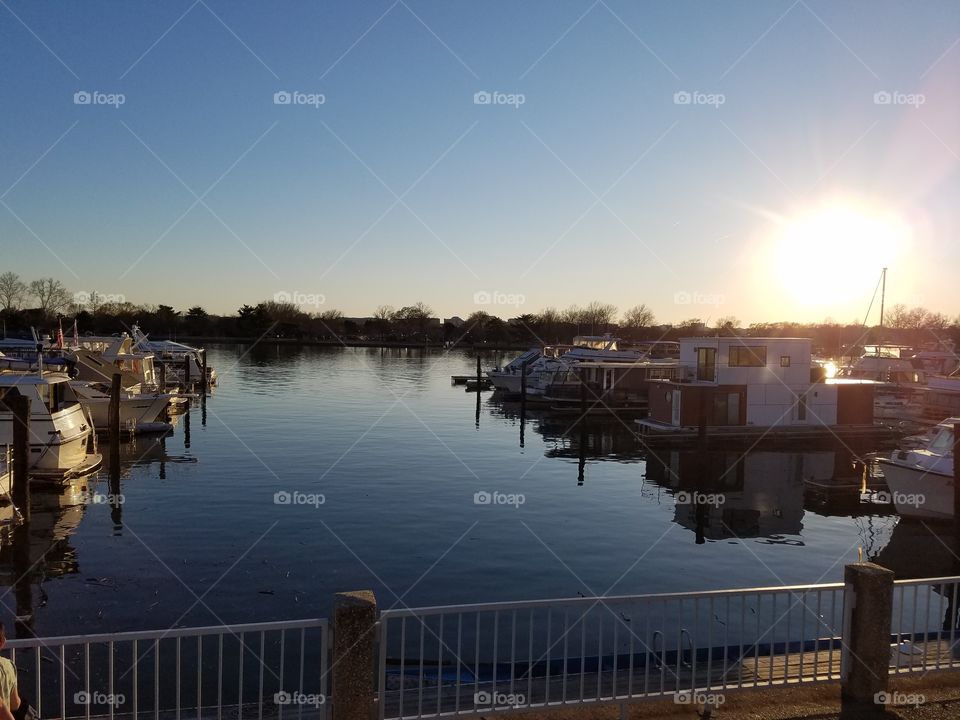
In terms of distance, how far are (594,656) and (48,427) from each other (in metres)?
26.0

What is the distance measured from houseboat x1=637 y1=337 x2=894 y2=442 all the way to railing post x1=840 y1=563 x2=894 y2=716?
3725 cm

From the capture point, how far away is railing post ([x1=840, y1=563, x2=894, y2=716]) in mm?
8438

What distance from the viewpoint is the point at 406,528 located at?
80.6ft

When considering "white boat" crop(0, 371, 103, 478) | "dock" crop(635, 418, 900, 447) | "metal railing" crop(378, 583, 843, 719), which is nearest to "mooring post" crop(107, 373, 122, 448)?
"white boat" crop(0, 371, 103, 478)

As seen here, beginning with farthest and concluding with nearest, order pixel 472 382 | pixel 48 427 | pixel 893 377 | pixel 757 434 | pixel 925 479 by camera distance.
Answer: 1. pixel 472 382
2. pixel 893 377
3. pixel 757 434
4. pixel 48 427
5. pixel 925 479

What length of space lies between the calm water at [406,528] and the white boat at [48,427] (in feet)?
4.92

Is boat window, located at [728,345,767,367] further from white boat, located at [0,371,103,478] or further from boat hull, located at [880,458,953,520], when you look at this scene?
white boat, located at [0,371,103,478]

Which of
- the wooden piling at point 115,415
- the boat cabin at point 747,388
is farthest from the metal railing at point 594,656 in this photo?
the boat cabin at point 747,388

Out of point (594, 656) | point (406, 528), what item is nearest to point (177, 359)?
point (406, 528)

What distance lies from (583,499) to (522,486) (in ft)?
10.3

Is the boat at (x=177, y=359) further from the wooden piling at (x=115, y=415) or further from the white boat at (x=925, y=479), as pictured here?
the white boat at (x=925, y=479)

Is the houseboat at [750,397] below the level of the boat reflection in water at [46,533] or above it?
above

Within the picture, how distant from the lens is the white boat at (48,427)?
29.1 meters

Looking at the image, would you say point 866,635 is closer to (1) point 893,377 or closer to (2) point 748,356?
(2) point 748,356
